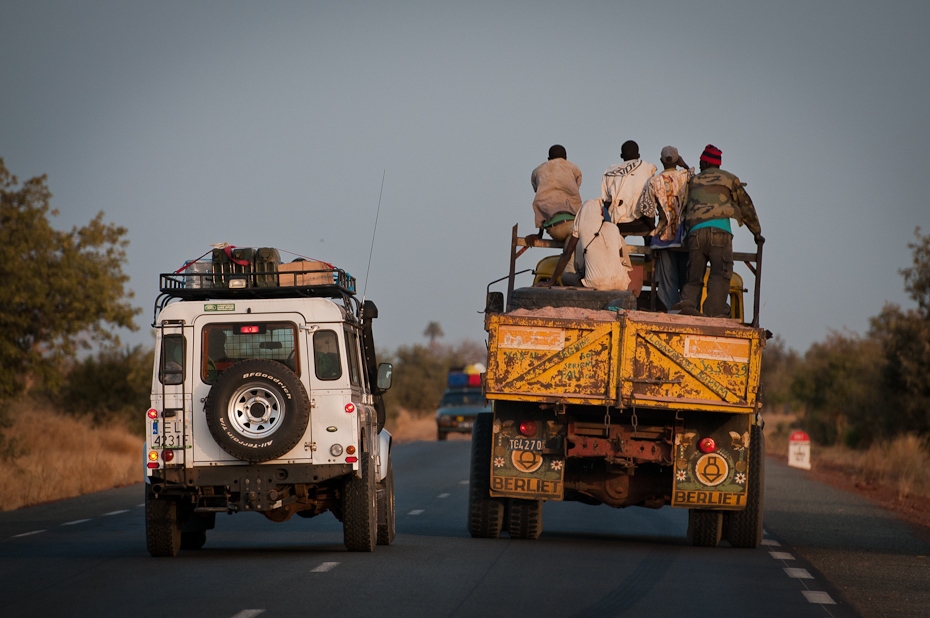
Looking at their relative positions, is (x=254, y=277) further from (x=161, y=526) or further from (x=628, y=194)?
(x=628, y=194)

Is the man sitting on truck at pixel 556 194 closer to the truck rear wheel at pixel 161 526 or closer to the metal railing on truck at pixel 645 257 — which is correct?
the metal railing on truck at pixel 645 257

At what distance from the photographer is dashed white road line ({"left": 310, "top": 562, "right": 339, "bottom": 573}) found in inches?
468

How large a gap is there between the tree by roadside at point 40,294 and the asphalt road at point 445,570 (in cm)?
1545

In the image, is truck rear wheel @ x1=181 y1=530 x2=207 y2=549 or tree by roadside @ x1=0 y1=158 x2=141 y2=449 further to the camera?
tree by roadside @ x1=0 y1=158 x2=141 y2=449

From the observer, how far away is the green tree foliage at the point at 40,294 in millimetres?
33938

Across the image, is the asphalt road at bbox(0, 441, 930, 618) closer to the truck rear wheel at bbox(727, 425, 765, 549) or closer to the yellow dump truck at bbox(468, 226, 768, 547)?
the truck rear wheel at bbox(727, 425, 765, 549)

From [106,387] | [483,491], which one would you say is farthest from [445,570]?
[106,387]

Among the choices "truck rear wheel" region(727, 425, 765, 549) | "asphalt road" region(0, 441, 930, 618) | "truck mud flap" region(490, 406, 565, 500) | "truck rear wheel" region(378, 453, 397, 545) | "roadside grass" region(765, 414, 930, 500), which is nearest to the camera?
"asphalt road" region(0, 441, 930, 618)

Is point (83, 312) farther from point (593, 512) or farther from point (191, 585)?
point (191, 585)

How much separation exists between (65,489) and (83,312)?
12.9 meters

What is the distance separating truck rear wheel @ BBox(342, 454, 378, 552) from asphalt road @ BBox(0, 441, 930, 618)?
0.19m

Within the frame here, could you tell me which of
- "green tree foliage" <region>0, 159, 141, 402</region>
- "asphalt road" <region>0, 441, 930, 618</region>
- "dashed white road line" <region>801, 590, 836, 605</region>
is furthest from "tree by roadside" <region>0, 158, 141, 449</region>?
"dashed white road line" <region>801, 590, 836, 605</region>

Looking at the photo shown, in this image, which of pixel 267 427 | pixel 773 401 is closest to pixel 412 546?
pixel 267 427

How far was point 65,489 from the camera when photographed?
2339cm
